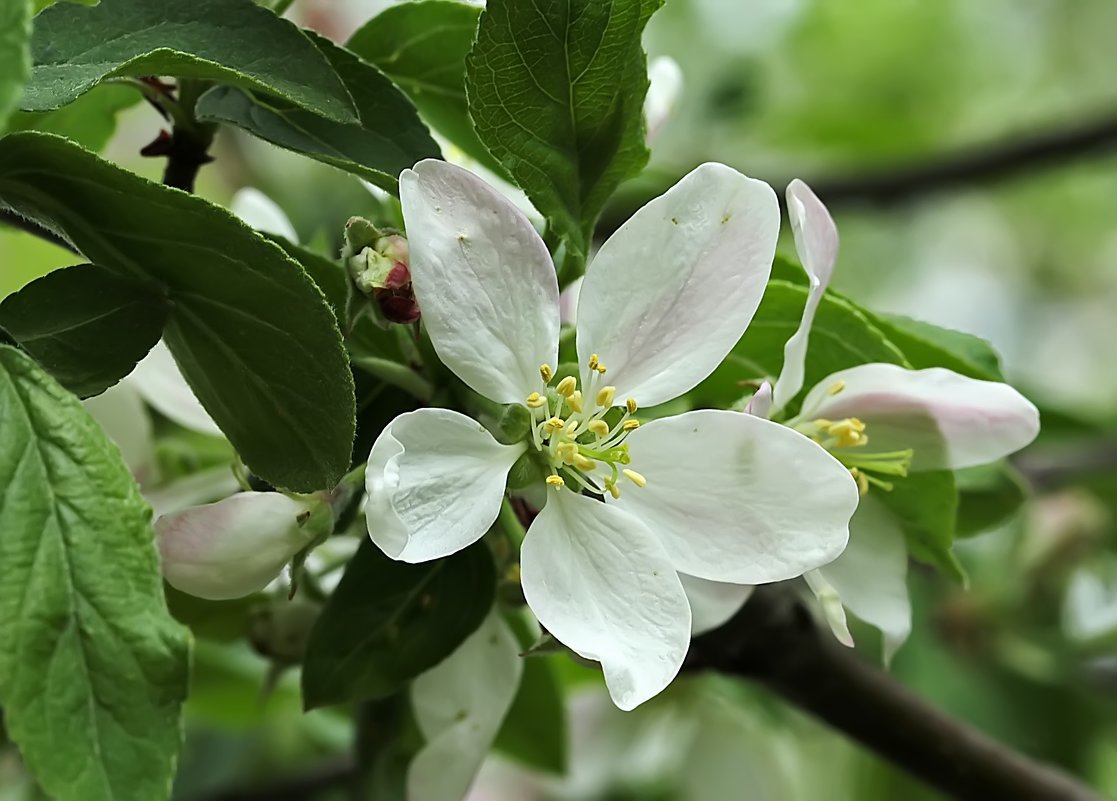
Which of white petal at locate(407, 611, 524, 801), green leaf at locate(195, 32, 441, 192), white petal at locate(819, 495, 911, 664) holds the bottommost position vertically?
white petal at locate(407, 611, 524, 801)

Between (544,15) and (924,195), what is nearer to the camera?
(544,15)

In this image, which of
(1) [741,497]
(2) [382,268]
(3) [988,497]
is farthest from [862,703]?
(2) [382,268]

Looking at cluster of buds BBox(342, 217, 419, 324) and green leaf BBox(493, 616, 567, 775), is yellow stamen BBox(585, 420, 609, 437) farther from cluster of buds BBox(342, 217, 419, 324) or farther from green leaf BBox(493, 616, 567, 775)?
green leaf BBox(493, 616, 567, 775)

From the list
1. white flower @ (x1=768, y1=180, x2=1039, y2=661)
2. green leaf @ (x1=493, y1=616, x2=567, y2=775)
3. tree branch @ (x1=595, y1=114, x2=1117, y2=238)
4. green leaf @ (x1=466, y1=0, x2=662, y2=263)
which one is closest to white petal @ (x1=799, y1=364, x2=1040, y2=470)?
white flower @ (x1=768, y1=180, x2=1039, y2=661)

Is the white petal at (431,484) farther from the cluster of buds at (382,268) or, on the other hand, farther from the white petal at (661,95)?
the white petal at (661,95)

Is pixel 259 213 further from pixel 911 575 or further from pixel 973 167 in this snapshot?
pixel 973 167

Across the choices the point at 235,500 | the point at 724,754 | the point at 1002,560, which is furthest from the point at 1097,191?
the point at 235,500

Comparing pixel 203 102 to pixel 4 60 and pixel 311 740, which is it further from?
pixel 311 740
